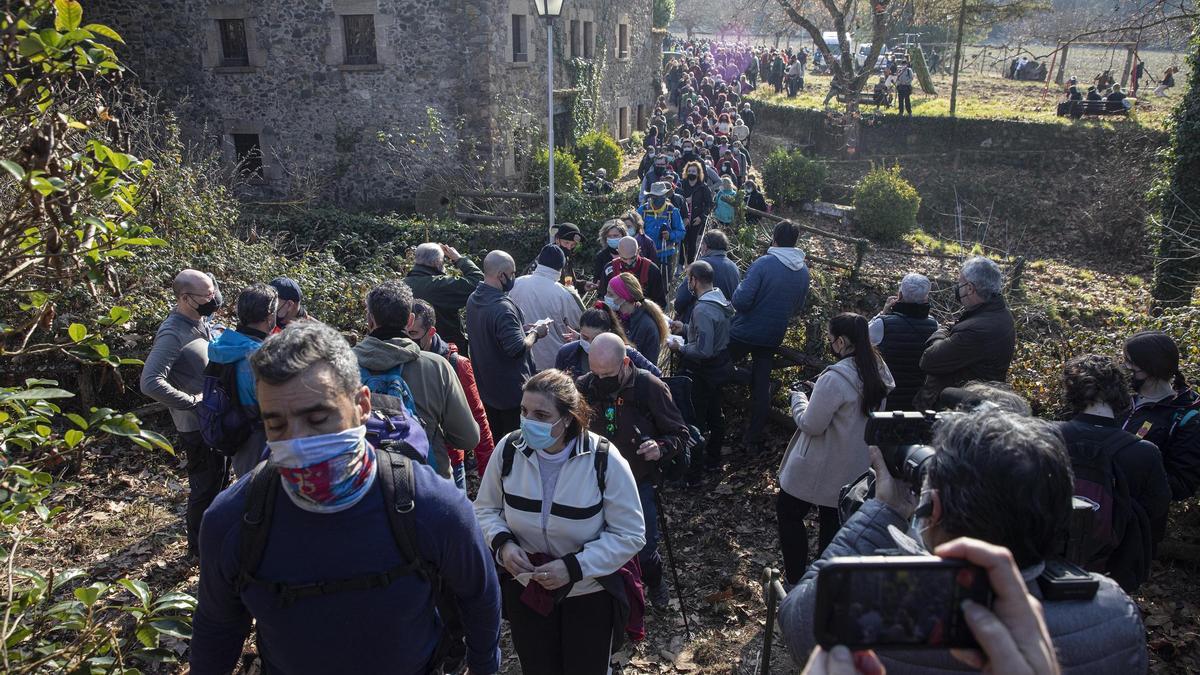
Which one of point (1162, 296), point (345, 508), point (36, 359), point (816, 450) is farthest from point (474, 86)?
point (345, 508)

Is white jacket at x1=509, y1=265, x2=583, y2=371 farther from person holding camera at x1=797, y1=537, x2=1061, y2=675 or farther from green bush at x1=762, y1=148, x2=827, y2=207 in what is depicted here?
green bush at x1=762, y1=148, x2=827, y2=207

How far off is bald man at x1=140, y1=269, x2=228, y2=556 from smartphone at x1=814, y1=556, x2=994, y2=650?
4.21 m

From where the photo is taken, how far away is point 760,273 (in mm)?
6414

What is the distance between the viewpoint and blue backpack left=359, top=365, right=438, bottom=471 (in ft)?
9.80

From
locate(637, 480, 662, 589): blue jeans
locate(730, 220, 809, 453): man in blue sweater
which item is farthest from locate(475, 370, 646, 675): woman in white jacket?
locate(730, 220, 809, 453): man in blue sweater

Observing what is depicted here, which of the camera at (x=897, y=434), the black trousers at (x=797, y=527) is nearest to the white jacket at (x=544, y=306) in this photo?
the black trousers at (x=797, y=527)

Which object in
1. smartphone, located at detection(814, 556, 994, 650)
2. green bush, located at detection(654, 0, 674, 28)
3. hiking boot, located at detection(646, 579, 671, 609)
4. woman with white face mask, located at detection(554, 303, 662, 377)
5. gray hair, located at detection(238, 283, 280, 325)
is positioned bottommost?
hiking boot, located at detection(646, 579, 671, 609)

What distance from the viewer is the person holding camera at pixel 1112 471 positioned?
3.29m

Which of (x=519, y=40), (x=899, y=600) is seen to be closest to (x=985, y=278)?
(x=899, y=600)

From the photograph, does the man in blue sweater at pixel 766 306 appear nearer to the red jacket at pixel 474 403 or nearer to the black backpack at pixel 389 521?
the red jacket at pixel 474 403

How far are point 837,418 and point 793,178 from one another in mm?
15624

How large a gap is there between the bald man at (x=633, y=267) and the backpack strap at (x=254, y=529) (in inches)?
207

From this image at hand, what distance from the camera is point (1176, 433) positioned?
3.80 m

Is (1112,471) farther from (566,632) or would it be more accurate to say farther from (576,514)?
(566,632)
